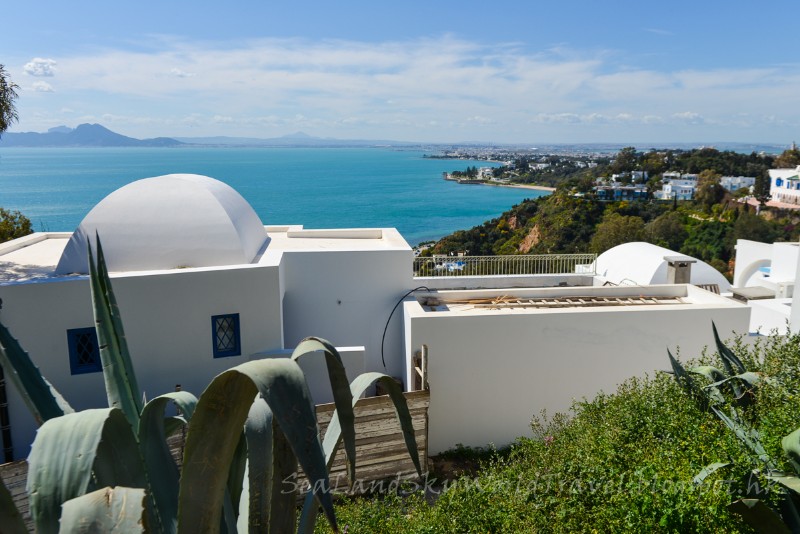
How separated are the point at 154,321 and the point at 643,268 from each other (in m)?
12.6

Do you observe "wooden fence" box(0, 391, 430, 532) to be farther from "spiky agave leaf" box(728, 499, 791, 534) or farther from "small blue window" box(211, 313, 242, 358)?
"spiky agave leaf" box(728, 499, 791, 534)

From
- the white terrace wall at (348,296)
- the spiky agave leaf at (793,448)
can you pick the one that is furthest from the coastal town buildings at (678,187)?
the spiky agave leaf at (793,448)

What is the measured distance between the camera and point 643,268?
16656 mm

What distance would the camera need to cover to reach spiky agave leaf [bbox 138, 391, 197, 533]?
8.18 feet

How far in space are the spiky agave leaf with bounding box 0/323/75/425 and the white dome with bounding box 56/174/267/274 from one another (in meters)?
8.43

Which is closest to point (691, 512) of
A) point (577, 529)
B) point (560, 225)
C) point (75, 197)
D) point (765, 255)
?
point (577, 529)

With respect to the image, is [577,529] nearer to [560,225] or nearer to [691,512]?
[691,512]

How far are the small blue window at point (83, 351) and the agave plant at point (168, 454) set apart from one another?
7196 millimetres

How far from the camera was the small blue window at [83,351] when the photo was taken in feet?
30.3

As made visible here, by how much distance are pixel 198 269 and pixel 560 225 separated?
38654 millimetres

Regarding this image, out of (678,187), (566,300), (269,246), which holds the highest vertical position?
(678,187)

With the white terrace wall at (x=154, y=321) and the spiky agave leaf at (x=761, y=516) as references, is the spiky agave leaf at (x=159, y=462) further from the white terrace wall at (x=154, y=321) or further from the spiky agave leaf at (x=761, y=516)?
the white terrace wall at (x=154, y=321)

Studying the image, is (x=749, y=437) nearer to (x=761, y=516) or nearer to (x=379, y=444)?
(x=761, y=516)

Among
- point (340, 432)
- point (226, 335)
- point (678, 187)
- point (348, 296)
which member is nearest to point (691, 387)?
point (340, 432)
